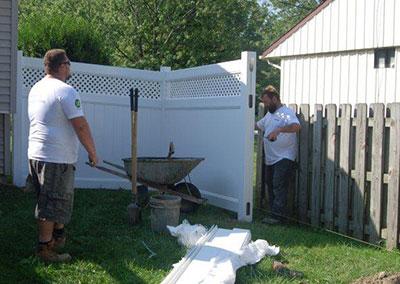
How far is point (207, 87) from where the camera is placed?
8.20 m

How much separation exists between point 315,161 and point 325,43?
8.82 metres

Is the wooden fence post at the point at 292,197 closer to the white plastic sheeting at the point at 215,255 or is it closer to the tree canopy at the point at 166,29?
the white plastic sheeting at the point at 215,255

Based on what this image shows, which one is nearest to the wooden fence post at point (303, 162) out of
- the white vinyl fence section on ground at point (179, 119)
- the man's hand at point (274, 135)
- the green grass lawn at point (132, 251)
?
the green grass lawn at point (132, 251)

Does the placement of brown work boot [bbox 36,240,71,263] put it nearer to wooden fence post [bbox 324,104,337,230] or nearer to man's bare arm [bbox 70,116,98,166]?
man's bare arm [bbox 70,116,98,166]

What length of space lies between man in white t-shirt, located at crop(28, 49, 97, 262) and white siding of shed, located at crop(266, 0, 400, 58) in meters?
10.5

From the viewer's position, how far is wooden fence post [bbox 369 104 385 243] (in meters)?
6.16

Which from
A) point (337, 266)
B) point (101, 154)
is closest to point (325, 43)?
point (101, 154)

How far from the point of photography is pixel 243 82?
23.6ft

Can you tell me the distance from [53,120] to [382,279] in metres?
3.01

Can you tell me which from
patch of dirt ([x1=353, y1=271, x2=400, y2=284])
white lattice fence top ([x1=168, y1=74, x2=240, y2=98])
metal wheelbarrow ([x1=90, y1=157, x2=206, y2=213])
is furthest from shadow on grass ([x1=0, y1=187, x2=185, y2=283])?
white lattice fence top ([x1=168, y1=74, x2=240, y2=98])

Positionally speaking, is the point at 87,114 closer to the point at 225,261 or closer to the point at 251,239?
the point at 251,239

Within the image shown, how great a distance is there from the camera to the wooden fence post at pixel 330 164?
6852mm

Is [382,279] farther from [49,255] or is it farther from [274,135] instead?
[49,255]

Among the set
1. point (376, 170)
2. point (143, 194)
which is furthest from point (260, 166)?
point (376, 170)
